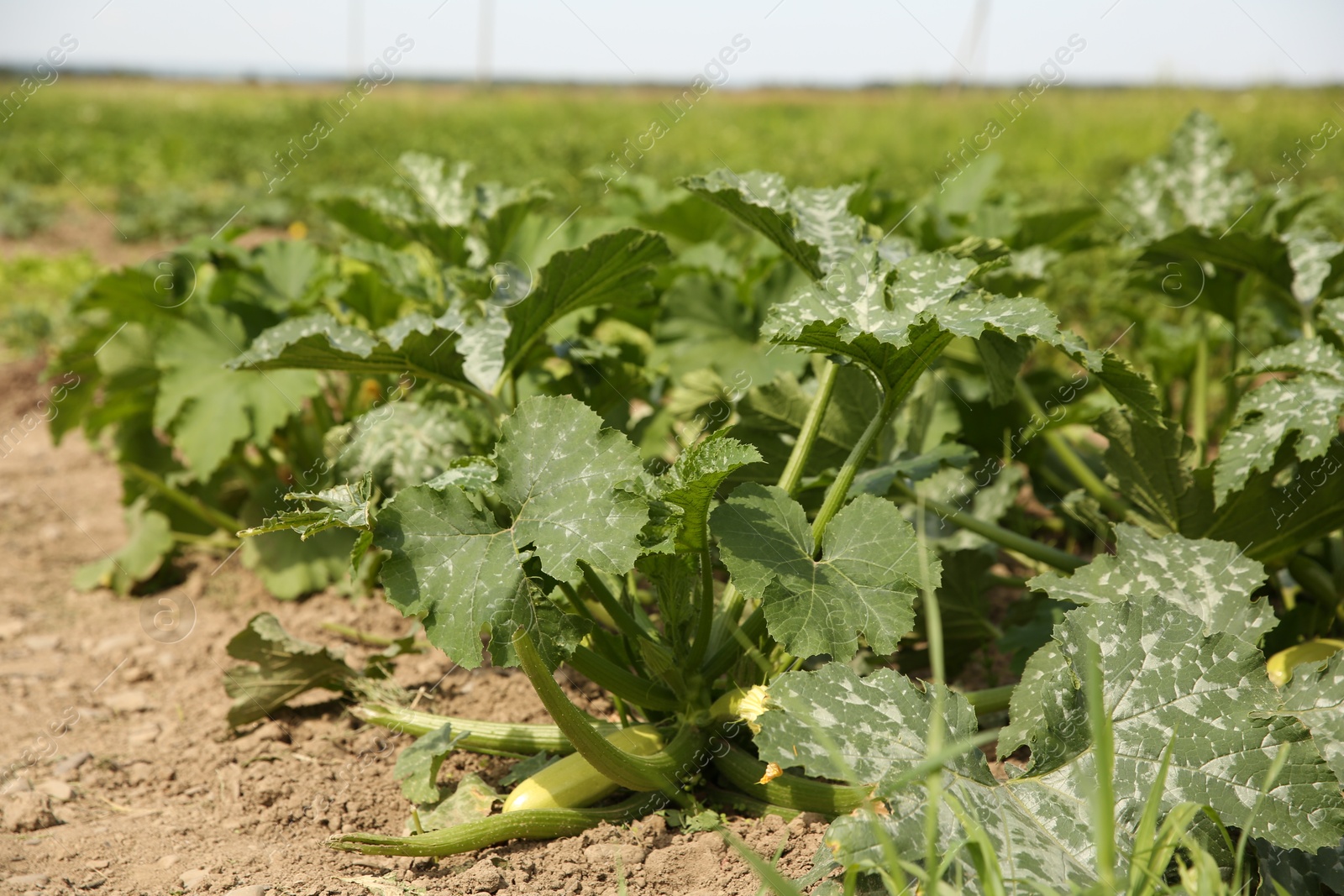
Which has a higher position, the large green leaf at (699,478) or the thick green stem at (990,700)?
the large green leaf at (699,478)

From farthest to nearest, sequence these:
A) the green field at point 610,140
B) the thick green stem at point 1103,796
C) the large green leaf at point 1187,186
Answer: the green field at point 610,140
the large green leaf at point 1187,186
the thick green stem at point 1103,796

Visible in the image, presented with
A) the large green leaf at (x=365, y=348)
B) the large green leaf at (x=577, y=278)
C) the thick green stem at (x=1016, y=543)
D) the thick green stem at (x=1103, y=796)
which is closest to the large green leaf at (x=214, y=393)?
the large green leaf at (x=365, y=348)

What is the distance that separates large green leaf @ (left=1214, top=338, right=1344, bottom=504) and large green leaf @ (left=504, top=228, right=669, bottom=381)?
4.15ft

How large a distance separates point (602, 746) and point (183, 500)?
2099 mm

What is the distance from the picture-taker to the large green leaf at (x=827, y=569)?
5.46 feet

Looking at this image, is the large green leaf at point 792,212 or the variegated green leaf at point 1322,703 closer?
the variegated green leaf at point 1322,703

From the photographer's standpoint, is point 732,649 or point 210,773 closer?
point 732,649

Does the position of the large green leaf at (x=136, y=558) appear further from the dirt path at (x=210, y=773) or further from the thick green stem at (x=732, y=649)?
the thick green stem at (x=732, y=649)

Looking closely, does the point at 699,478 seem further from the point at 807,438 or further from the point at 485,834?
the point at 485,834

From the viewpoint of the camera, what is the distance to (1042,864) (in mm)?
1411

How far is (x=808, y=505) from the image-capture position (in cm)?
233

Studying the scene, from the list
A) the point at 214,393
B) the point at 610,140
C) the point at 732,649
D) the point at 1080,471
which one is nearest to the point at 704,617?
the point at 732,649

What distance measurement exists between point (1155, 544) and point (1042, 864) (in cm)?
78

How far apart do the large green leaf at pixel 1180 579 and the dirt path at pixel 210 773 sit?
679mm
